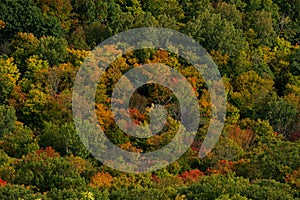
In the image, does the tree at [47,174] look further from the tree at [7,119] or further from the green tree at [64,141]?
the tree at [7,119]

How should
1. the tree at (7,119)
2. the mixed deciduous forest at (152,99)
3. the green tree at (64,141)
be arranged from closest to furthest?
the mixed deciduous forest at (152,99) < the green tree at (64,141) < the tree at (7,119)

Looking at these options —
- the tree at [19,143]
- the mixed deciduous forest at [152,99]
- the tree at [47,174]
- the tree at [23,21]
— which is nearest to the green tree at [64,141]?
the mixed deciduous forest at [152,99]

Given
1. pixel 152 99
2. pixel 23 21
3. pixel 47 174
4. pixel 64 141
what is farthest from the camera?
pixel 23 21

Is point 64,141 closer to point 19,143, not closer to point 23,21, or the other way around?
point 19,143

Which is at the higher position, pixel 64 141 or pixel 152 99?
pixel 152 99

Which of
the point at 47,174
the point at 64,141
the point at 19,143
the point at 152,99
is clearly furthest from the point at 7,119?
the point at 152,99

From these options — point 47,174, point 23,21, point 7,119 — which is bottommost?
point 47,174

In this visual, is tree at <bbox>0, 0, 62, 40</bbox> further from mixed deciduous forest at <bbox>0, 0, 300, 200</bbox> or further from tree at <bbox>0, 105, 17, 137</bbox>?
tree at <bbox>0, 105, 17, 137</bbox>

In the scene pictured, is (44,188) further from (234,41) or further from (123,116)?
(234,41)
